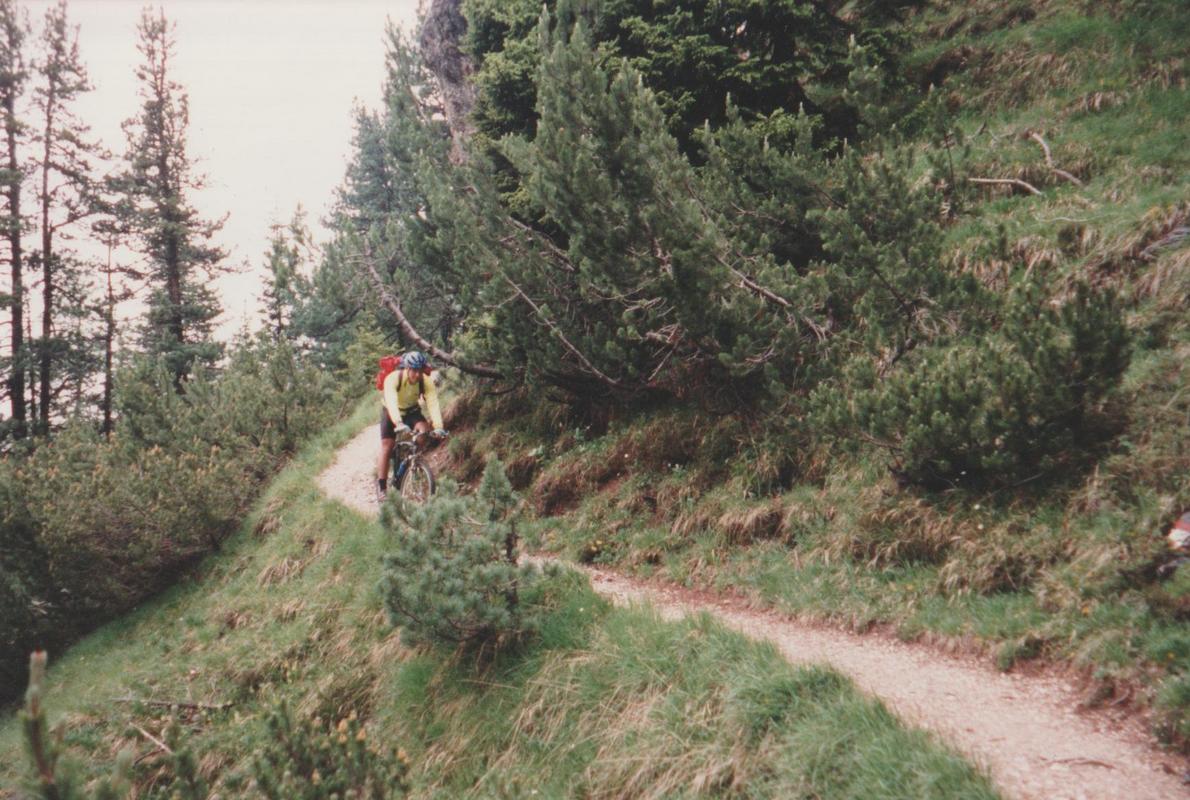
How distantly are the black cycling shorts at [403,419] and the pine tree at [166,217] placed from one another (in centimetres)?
1705

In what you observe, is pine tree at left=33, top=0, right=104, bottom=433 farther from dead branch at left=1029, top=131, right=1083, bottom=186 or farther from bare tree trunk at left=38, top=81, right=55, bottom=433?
dead branch at left=1029, top=131, right=1083, bottom=186

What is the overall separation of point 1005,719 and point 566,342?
5.30 m

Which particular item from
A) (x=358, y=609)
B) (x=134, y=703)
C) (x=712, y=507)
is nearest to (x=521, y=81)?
(x=712, y=507)

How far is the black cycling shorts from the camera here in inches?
329

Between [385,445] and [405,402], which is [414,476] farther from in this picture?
[405,402]

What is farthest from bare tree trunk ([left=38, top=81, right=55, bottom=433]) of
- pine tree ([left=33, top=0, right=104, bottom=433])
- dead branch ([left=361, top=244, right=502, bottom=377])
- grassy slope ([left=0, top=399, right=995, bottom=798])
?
dead branch ([left=361, top=244, right=502, bottom=377])

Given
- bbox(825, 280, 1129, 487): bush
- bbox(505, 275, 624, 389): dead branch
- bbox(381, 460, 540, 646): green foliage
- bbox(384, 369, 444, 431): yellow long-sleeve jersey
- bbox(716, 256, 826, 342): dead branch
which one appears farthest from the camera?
bbox(384, 369, 444, 431): yellow long-sleeve jersey

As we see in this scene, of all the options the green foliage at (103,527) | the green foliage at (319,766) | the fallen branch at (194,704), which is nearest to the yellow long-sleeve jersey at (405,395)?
the fallen branch at (194,704)

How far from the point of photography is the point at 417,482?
27.1 ft

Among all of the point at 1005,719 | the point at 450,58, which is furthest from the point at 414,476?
the point at 450,58

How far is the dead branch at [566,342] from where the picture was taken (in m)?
7.28

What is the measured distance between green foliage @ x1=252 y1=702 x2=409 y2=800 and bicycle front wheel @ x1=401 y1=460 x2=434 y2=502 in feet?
14.5

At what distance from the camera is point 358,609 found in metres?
7.12

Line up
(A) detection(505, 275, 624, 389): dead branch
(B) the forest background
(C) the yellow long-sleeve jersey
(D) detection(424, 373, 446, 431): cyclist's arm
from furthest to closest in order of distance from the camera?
1. (C) the yellow long-sleeve jersey
2. (D) detection(424, 373, 446, 431): cyclist's arm
3. (A) detection(505, 275, 624, 389): dead branch
4. (B) the forest background
